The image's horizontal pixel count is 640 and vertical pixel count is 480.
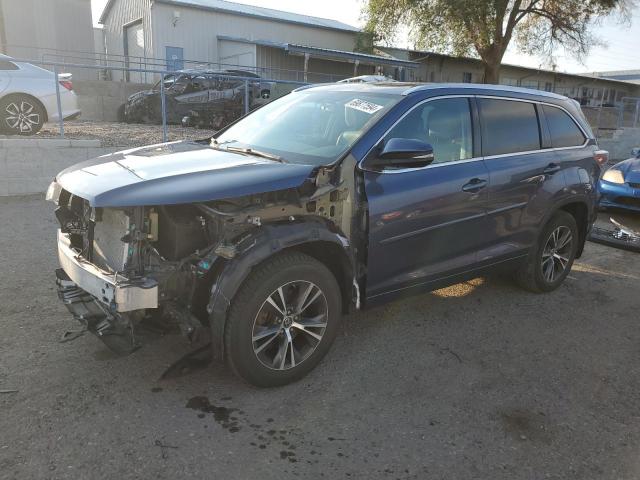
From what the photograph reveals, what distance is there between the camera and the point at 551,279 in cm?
499

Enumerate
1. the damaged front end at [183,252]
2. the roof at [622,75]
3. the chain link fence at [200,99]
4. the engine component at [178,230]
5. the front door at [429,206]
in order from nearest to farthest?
1. the damaged front end at [183,252]
2. the engine component at [178,230]
3. the front door at [429,206]
4. the chain link fence at [200,99]
5. the roof at [622,75]

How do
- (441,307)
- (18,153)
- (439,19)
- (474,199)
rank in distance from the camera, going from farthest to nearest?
1. (439,19)
2. (18,153)
3. (441,307)
4. (474,199)

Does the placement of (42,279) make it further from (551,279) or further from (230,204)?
(551,279)

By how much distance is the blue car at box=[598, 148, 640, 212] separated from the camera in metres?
7.82

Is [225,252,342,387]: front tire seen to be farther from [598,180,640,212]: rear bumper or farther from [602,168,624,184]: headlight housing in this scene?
[602,168,624,184]: headlight housing

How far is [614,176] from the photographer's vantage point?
8180 mm

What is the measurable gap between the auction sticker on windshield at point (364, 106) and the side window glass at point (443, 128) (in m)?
0.21

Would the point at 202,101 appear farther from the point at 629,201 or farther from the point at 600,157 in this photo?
the point at 600,157

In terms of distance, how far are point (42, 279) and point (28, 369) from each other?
171 centimetres

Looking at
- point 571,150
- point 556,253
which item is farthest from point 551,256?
point 571,150

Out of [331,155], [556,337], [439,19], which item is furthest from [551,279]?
[439,19]

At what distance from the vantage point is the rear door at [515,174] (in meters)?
4.11

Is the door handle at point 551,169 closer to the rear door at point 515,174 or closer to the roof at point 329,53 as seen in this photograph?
the rear door at point 515,174

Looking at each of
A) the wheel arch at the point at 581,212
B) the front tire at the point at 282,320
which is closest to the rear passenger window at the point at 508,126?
the wheel arch at the point at 581,212
